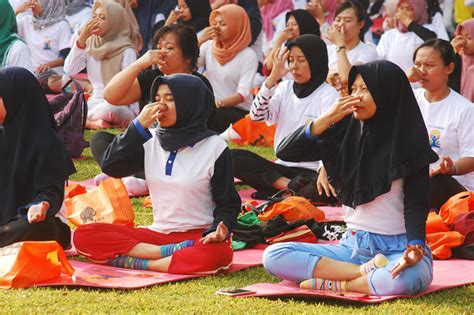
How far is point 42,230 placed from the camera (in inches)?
225

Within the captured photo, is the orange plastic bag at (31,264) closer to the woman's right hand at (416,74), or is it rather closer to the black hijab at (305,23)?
the woman's right hand at (416,74)

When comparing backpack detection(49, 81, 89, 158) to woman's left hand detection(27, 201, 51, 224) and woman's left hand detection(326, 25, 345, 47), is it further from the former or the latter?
woman's left hand detection(27, 201, 51, 224)

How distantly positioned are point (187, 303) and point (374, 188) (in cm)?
103

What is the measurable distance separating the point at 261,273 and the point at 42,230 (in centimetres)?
115

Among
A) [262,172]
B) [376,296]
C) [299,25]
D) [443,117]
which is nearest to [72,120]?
[262,172]

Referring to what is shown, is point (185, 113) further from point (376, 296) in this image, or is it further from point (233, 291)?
point (376, 296)

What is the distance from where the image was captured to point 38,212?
558 cm

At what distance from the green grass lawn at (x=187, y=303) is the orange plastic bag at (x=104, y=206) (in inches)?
47.4

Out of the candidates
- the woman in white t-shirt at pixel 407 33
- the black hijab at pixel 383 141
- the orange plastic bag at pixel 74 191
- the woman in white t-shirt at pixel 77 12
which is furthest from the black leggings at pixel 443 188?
the woman in white t-shirt at pixel 77 12

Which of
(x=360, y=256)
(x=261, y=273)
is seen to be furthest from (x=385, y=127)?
(x=261, y=273)

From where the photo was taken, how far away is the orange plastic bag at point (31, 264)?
204 inches

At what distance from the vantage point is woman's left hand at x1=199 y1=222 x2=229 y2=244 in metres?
5.47

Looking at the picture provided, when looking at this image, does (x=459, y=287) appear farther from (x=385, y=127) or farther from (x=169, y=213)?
(x=169, y=213)

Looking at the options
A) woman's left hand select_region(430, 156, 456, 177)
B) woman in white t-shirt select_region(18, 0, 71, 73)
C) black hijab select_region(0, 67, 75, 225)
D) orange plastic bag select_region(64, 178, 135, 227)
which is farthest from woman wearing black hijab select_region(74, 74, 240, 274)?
woman in white t-shirt select_region(18, 0, 71, 73)
